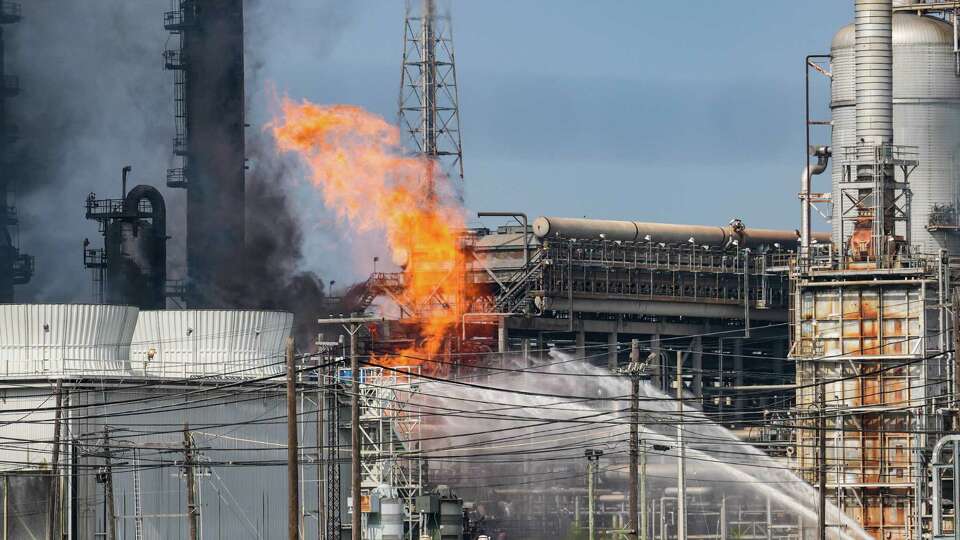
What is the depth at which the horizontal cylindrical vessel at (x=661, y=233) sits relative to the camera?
333 ft

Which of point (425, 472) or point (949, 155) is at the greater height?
point (949, 155)

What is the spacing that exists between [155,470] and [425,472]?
1406 cm

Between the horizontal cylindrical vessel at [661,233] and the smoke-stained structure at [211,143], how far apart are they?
2003cm

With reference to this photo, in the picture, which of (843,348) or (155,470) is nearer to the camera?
(155,470)

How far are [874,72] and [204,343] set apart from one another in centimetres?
3457

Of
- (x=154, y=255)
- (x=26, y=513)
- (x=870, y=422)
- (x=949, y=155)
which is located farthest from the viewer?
(x=154, y=255)

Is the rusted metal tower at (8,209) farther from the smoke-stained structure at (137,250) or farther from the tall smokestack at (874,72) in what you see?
the tall smokestack at (874,72)

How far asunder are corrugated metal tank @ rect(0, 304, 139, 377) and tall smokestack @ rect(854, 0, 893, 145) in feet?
123

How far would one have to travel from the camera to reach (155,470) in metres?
78.8

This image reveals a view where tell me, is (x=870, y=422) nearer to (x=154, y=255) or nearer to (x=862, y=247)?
(x=862, y=247)

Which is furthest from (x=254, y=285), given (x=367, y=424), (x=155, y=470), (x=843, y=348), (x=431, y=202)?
(x=843, y=348)

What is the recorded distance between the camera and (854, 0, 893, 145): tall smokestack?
89.7 meters

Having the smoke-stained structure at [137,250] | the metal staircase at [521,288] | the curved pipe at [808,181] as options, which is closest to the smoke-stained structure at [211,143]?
the smoke-stained structure at [137,250]

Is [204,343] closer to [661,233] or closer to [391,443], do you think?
[391,443]
